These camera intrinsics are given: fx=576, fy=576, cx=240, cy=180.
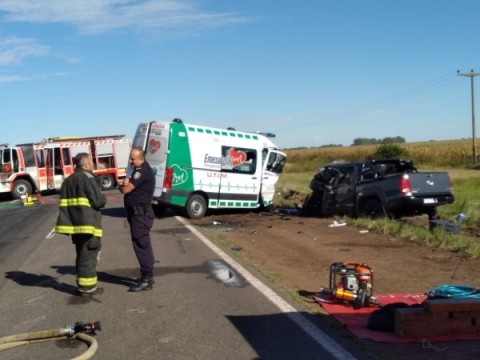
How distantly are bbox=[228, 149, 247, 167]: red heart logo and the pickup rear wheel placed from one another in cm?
396

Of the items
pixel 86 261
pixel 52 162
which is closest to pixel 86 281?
pixel 86 261

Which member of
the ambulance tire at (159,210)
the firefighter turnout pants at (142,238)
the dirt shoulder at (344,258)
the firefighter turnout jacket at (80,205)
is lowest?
the dirt shoulder at (344,258)

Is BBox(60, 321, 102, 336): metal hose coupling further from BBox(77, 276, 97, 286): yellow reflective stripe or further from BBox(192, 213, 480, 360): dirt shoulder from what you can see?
BBox(192, 213, 480, 360): dirt shoulder

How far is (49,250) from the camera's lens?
11.3 metres

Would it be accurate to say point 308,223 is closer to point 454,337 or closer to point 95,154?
point 454,337

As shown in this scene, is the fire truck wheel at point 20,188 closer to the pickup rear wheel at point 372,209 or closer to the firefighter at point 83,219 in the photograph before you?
the pickup rear wheel at point 372,209

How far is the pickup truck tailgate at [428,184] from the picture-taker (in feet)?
45.8

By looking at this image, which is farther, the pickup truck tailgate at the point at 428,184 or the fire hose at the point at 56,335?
the pickup truck tailgate at the point at 428,184

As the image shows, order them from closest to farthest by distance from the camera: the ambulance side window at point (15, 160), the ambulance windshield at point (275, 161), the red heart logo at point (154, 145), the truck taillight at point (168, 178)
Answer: the truck taillight at point (168, 178), the red heart logo at point (154, 145), the ambulance windshield at point (275, 161), the ambulance side window at point (15, 160)

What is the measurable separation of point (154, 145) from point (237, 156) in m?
2.60

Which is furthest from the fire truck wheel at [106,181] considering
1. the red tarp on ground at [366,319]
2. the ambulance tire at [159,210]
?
the red tarp on ground at [366,319]

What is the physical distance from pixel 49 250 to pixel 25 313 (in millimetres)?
4881

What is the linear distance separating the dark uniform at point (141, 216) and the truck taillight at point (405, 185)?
8.10 metres

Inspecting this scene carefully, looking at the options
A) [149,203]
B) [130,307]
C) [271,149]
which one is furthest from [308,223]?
[130,307]
